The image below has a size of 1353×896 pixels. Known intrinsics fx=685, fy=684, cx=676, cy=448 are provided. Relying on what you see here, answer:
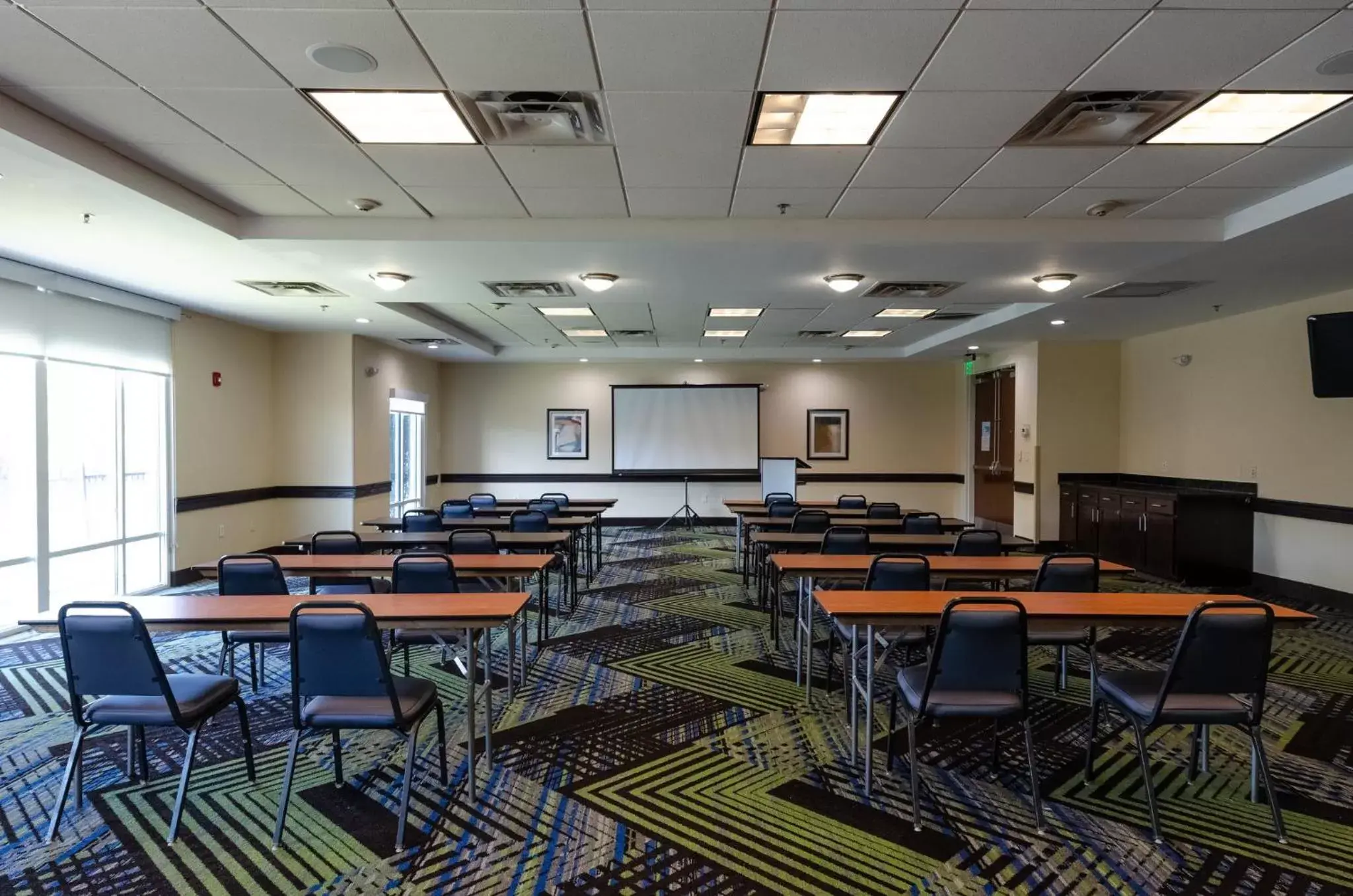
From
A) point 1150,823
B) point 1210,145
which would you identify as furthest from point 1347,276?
point 1150,823

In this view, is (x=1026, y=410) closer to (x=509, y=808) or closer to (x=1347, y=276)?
(x=1347, y=276)

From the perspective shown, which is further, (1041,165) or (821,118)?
(1041,165)

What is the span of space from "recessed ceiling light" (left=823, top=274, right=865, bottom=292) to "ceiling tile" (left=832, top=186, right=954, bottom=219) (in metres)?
1.11

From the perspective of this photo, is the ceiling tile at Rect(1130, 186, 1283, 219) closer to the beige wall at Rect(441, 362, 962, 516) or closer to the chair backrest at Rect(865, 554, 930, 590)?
the chair backrest at Rect(865, 554, 930, 590)

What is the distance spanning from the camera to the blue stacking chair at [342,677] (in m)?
2.67

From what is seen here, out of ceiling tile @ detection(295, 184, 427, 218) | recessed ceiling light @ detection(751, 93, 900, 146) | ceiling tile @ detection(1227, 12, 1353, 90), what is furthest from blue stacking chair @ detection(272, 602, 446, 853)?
ceiling tile @ detection(1227, 12, 1353, 90)

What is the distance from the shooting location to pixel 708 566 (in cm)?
843

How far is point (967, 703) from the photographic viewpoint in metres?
2.83

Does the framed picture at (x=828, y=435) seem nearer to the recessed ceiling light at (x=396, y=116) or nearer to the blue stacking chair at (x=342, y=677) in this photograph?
the recessed ceiling light at (x=396, y=116)

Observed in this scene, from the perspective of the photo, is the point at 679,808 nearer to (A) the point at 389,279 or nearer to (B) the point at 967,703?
(B) the point at 967,703

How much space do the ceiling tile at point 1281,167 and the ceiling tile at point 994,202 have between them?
87cm

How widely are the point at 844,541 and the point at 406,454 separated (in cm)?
845

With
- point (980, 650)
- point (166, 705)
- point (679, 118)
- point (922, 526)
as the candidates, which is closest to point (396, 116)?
point (679, 118)

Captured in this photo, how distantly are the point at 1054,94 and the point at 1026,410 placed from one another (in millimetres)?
7492
